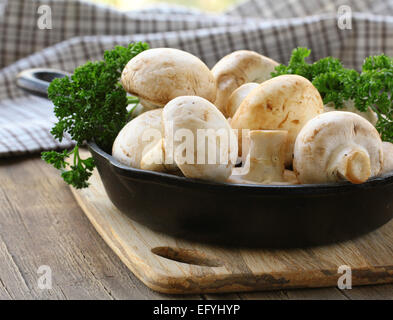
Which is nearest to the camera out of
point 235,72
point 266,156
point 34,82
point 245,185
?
point 245,185

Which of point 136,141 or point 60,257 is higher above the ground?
point 136,141

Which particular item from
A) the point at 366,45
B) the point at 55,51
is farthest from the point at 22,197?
the point at 366,45

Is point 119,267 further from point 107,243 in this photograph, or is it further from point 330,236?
point 330,236
